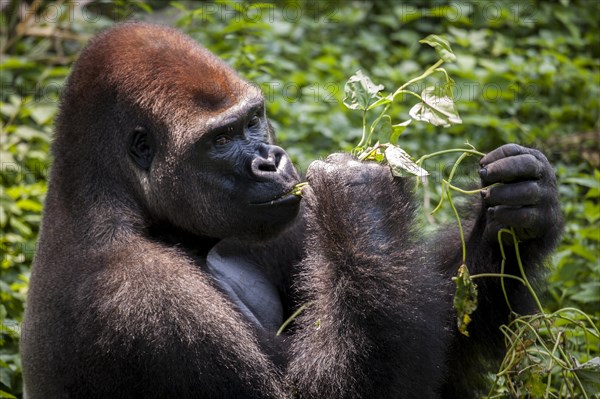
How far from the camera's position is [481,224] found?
14.2 ft

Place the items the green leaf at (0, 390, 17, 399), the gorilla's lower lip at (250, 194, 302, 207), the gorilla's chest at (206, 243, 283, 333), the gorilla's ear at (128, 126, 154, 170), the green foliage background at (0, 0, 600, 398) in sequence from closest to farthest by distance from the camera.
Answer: the gorilla's lower lip at (250, 194, 302, 207) < the gorilla's ear at (128, 126, 154, 170) < the gorilla's chest at (206, 243, 283, 333) < the green leaf at (0, 390, 17, 399) < the green foliage background at (0, 0, 600, 398)

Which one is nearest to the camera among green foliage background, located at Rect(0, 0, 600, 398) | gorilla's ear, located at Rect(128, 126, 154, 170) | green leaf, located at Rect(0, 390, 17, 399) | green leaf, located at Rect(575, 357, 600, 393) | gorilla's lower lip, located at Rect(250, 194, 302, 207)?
green leaf, located at Rect(575, 357, 600, 393)

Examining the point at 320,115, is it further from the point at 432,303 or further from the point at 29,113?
the point at 432,303

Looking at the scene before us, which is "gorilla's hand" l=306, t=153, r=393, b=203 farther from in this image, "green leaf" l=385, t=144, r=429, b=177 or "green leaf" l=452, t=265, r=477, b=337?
"green leaf" l=452, t=265, r=477, b=337

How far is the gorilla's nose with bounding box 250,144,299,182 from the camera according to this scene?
13.2ft

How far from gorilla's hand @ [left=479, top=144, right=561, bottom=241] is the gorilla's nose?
834mm

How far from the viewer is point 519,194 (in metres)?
4.00

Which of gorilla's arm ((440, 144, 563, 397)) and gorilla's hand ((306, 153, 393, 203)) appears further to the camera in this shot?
gorilla's arm ((440, 144, 563, 397))

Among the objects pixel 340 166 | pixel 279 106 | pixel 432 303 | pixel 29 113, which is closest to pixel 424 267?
pixel 432 303

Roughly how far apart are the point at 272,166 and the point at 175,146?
0.42 meters

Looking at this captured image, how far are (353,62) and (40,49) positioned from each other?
2771 millimetres

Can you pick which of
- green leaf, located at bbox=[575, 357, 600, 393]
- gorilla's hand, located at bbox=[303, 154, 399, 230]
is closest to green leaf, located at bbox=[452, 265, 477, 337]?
gorilla's hand, located at bbox=[303, 154, 399, 230]

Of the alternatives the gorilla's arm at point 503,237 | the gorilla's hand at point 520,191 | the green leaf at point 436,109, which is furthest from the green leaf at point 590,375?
the green leaf at point 436,109

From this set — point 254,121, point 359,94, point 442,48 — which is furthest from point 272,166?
point 442,48
